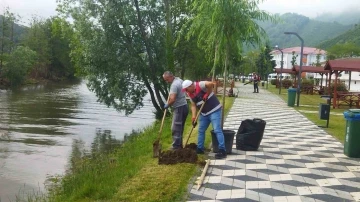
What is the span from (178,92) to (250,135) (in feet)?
6.32

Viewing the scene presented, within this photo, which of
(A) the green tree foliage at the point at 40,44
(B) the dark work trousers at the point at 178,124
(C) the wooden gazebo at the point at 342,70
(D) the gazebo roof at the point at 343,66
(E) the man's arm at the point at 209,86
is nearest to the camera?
(E) the man's arm at the point at 209,86

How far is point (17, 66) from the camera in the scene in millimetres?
47062

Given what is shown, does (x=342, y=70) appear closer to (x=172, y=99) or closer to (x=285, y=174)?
(x=172, y=99)

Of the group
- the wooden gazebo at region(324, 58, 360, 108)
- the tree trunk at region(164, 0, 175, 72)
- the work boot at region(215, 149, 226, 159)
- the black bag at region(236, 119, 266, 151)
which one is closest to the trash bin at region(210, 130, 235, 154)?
the work boot at region(215, 149, 226, 159)

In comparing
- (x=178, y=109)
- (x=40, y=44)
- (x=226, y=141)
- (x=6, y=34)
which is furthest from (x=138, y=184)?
(x=40, y=44)

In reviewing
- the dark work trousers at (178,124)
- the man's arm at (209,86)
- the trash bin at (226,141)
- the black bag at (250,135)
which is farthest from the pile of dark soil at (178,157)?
the black bag at (250,135)

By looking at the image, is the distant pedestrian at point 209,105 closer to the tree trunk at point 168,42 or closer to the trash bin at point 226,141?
the trash bin at point 226,141

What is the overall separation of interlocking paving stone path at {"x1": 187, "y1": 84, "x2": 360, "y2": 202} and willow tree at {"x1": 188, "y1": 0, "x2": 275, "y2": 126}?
191 centimetres

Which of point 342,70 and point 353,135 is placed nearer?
point 353,135

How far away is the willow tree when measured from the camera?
897cm

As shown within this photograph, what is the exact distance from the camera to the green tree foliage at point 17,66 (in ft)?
152

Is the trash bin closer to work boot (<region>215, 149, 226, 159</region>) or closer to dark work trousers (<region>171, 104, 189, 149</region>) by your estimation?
work boot (<region>215, 149, 226, 159</region>)

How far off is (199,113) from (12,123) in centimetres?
1357

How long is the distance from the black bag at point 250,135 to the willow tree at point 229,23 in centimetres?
88
